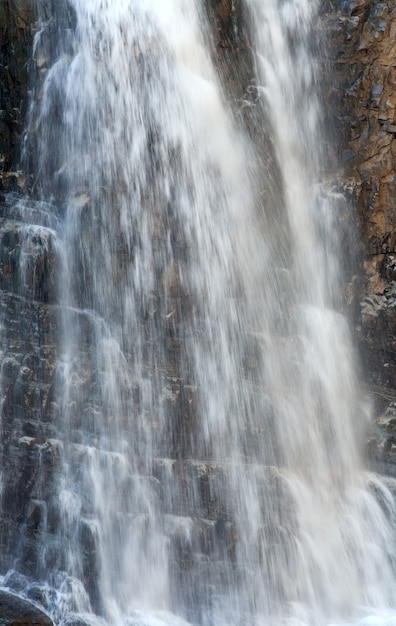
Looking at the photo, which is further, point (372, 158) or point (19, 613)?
point (372, 158)

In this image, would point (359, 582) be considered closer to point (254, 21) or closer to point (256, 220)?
point (256, 220)

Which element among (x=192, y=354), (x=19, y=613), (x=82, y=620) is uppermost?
(x=192, y=354)

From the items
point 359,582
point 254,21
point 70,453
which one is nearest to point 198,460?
point 70,453

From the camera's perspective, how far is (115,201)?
8188 millimetres

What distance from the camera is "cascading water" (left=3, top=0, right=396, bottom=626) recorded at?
753 cm

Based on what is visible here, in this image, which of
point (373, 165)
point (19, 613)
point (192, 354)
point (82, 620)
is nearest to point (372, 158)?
point (373, 165)

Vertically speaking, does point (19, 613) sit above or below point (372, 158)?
below

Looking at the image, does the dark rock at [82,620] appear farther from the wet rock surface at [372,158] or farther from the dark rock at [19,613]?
the wet rock surface at [372,158]

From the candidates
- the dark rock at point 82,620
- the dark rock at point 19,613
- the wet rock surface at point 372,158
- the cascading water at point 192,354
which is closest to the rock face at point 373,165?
the wet rock surface at point 372,158

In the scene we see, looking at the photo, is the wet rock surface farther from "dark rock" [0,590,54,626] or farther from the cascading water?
"dark rock" [0,590,54,626]

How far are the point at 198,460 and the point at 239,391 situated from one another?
89 cm

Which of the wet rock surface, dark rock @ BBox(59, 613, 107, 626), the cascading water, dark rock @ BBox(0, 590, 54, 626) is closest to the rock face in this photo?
the wet rock surface

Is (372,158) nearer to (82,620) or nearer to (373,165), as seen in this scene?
(373,165)

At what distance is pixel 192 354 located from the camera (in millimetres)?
8047
